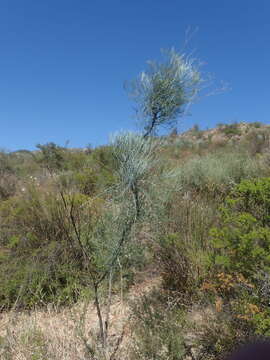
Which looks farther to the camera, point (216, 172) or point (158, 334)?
point (216, 172)

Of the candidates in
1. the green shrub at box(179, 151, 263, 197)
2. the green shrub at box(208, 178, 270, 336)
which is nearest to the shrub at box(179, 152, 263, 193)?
the green shrub at box(179, 151, 263, 197)

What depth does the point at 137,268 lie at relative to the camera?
3994mm

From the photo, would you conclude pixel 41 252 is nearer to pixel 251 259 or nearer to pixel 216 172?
pixel 251 259

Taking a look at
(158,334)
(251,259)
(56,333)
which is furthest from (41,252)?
(251,259)

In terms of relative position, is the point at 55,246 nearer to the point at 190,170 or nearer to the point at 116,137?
the point at 116,137

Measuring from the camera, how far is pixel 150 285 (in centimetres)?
368

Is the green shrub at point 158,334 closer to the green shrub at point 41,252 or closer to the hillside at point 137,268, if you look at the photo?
the hillside at point 137,268

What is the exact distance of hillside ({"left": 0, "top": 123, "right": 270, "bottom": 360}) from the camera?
7.32 ft

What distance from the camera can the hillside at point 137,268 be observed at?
223 cm

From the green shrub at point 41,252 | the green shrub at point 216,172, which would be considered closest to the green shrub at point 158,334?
the green shrub at point 41,252

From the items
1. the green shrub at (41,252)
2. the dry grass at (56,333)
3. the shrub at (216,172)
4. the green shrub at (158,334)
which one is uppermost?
the shrub at (216,172)

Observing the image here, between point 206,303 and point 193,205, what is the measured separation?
1.49 metres

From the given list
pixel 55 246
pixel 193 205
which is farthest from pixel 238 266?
pixel 55 246

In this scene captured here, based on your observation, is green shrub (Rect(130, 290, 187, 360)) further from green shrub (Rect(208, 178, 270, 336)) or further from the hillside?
green shrub (Rect(208, 178, 270, 336))
